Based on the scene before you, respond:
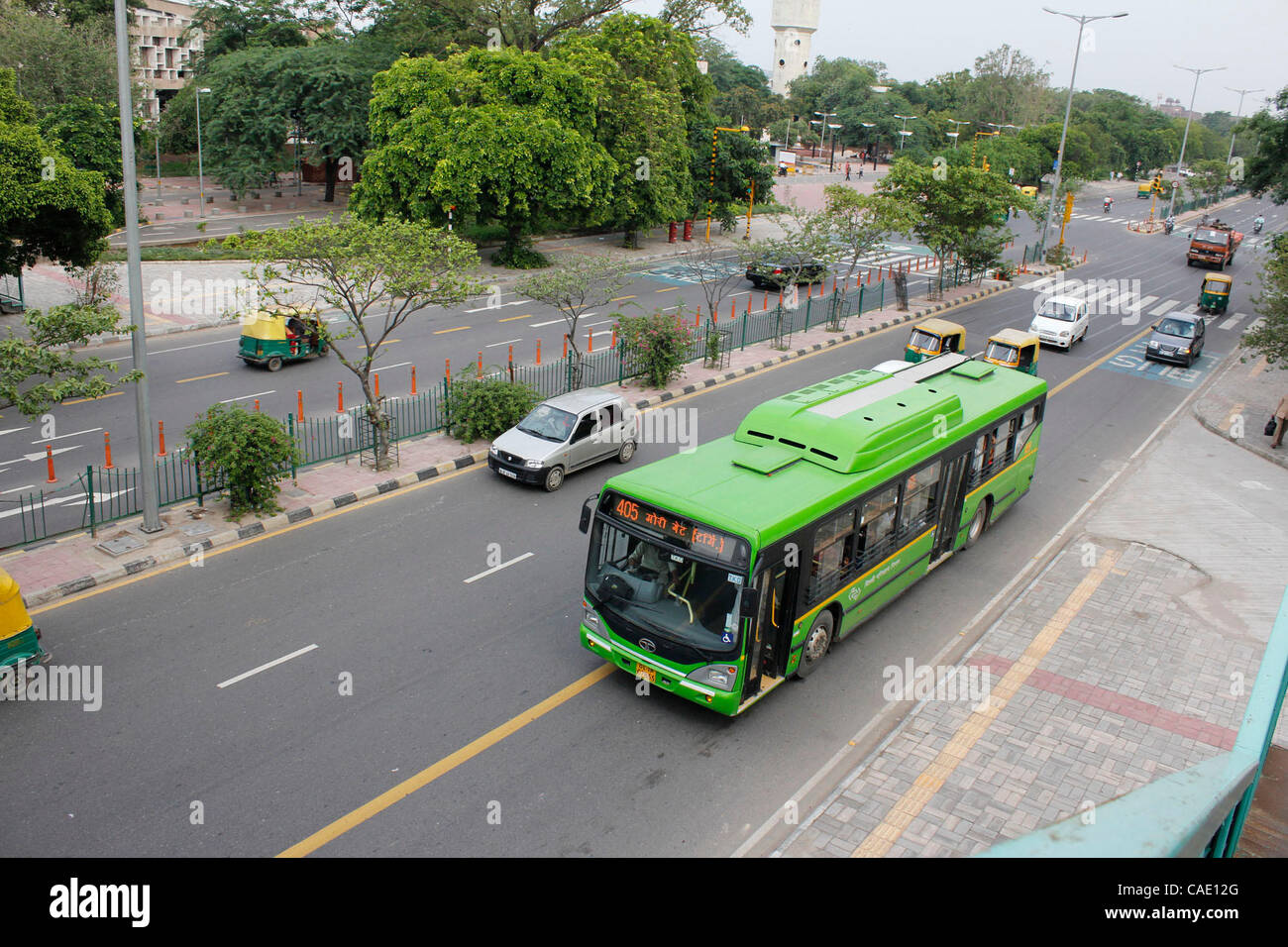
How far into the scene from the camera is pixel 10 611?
33.0 feet

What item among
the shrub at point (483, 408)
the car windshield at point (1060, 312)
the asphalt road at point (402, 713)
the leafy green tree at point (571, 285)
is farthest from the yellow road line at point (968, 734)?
the car windshield at point (1060, 312)

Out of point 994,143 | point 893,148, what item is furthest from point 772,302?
point 893,148

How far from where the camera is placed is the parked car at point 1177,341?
29.8m

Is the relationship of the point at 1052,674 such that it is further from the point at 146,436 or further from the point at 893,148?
the point at 893,148

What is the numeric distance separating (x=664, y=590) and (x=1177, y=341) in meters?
26.2

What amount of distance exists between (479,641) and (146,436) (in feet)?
19.9

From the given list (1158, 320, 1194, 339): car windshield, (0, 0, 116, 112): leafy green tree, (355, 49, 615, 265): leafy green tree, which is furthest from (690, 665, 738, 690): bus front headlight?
(0, 0, 116, 112): leafy green tree

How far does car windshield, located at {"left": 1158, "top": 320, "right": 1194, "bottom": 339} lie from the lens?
30.4 meters

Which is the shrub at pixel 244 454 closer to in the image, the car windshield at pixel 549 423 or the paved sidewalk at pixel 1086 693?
the car windshield at pixel 549 423

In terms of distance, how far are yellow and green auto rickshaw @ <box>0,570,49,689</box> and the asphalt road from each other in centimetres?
50

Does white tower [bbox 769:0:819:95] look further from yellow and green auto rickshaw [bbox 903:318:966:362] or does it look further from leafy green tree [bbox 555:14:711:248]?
yellow and green auto rickshaw [bbox 903:318:966:362]

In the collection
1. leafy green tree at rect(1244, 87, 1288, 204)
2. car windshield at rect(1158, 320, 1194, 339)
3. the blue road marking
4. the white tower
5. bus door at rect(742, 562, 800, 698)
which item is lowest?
bus door at rect(742, 562, 800, 698)

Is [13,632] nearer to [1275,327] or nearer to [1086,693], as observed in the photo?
[1086,693]

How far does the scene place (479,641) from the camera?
39.3 ft
